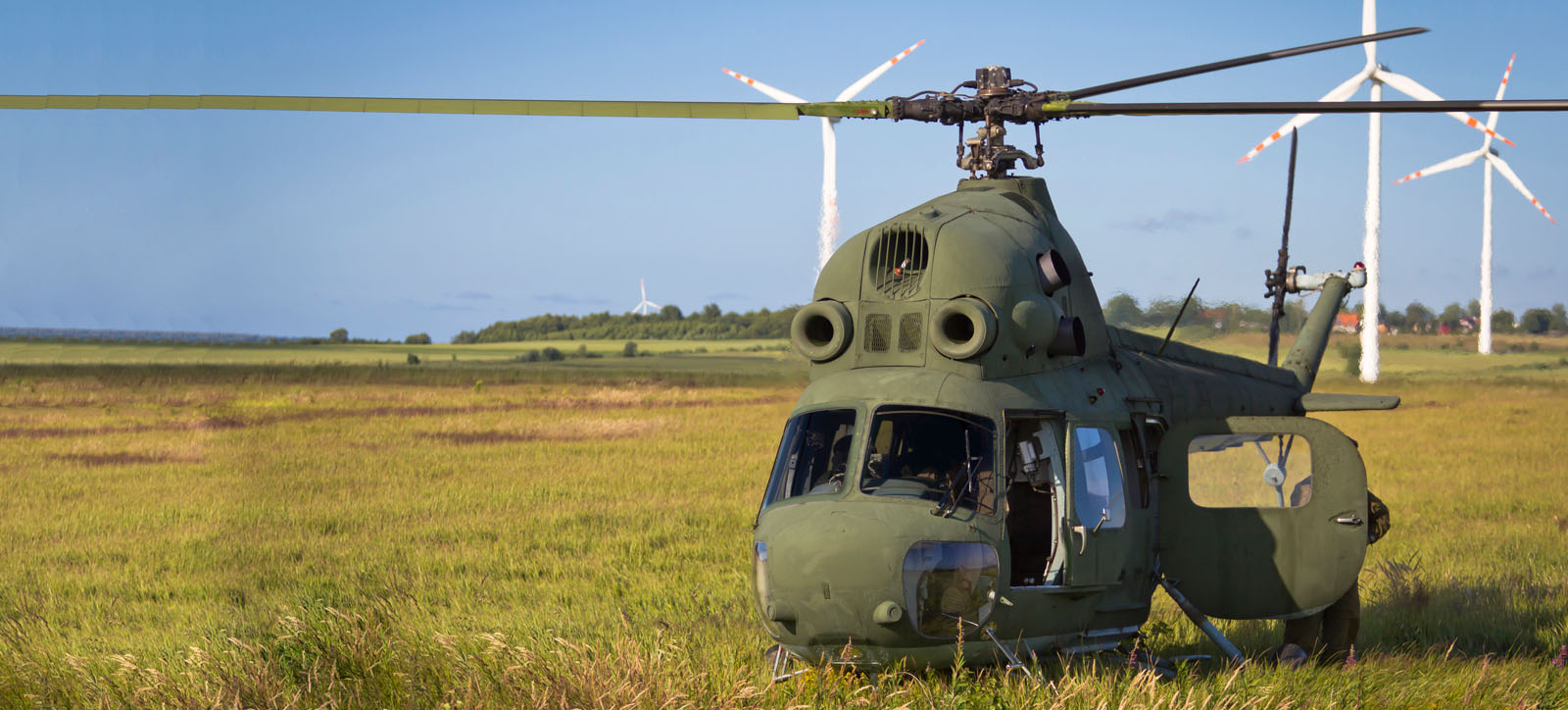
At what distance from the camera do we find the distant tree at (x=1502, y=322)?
63966 mm

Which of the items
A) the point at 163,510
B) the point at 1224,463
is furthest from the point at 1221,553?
the point at 163,510

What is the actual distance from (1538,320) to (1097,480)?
67.7 meters

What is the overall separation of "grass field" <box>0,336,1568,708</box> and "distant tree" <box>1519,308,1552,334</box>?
28.7m

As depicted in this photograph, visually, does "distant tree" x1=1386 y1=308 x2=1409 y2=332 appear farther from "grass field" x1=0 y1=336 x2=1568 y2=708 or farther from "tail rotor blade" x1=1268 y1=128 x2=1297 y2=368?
"tail rotor blade" x1=1268 y1=128 x2=1297 y2=368

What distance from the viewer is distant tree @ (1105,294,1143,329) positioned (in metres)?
12.9

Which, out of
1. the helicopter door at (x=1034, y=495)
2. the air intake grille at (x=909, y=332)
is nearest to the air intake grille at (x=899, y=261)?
the air intake grille at (x=909, y=332)

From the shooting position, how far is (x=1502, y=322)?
2584 inches

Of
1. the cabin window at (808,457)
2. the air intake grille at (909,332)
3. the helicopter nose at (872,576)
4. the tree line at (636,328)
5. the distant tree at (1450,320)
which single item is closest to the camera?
the helicopter nose at (872,576)

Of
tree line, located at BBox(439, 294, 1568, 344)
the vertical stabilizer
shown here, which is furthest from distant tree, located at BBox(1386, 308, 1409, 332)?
the vertical stabilizer

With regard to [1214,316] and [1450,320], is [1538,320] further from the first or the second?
[1214,316]

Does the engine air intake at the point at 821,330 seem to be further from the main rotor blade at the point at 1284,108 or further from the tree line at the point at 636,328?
the tree line at the point at 636,328

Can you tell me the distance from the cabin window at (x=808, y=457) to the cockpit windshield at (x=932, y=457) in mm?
290

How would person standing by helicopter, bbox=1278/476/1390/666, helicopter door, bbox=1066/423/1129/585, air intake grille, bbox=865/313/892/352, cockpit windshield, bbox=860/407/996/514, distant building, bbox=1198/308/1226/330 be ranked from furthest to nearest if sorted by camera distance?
distant building, bbox=1198/308/1226/330
person standing by helicopter, bbox=1278/476/1390/666
air intake grille, bbox=865/313/892/352
helicopter door, bbox=1066/423/1129/585
cockpit windshield, bbox=860/407/996/514

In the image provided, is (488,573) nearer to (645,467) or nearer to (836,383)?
(836,383)
